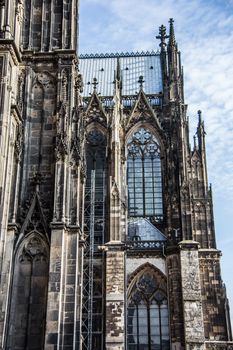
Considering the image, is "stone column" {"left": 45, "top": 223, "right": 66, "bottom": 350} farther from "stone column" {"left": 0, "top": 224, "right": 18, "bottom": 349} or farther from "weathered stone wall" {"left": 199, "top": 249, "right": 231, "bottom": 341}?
"weathered stone wall" {"left": 199, "top": 249, "right": 231, "bottom": 341}

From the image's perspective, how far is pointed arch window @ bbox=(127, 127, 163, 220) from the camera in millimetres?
35094

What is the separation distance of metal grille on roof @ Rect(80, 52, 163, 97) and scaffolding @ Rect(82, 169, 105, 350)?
8336 mm

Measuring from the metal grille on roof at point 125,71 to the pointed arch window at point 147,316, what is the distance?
15010 millimetres

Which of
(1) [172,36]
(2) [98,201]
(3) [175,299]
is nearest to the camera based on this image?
(3) [175,299]

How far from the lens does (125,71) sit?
43.3 m

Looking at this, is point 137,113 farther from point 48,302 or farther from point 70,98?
point 48,302

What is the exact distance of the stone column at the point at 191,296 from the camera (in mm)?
27625

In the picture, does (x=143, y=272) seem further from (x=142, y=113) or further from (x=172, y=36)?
(x=172, y=36)

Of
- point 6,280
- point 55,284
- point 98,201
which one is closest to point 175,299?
point 98,201

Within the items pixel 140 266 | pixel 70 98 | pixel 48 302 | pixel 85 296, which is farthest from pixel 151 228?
pixel 48 302

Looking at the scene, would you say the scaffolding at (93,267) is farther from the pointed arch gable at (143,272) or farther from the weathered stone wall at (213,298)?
the weathered stone wall at (213,298)

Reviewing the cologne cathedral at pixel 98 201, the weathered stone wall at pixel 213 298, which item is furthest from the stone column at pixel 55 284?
the weathered stone wall at pixel 213 298

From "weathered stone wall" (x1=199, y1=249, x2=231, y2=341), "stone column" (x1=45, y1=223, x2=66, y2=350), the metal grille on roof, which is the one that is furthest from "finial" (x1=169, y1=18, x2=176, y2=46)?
"stone column" (x1=45, y1=223, x2=66, y2=350)

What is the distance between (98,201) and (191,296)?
27.4 feet
